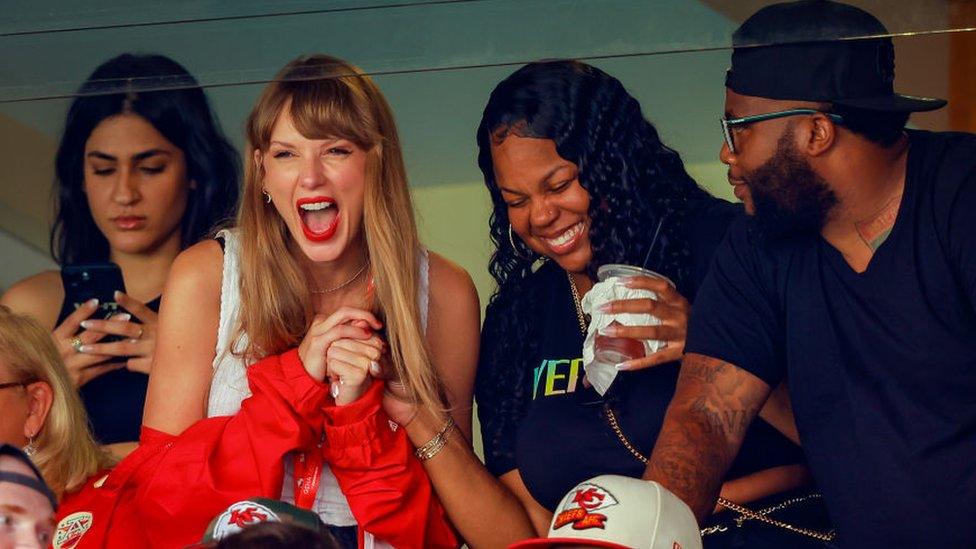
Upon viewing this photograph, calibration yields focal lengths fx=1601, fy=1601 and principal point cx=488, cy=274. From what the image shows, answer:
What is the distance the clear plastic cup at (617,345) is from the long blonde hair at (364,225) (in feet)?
1.21

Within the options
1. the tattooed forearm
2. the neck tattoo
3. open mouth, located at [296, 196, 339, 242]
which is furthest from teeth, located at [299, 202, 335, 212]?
the neck tattoo

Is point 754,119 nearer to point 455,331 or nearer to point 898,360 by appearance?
point 898,360

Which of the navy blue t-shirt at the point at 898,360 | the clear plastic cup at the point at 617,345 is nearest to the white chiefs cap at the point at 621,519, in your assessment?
the navy blue t-shirt at the point at 898,360

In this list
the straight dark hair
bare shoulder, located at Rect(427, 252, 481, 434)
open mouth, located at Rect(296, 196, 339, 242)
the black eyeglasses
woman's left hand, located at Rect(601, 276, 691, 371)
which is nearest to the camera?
the black eyeglasses

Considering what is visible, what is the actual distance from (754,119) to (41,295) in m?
1.78

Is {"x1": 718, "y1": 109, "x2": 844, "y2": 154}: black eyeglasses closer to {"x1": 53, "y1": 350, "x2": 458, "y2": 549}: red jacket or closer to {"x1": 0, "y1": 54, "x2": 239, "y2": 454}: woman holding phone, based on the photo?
{"x1": 53, "y1": 350, "x2": 458, "y2": 549}: red jacket

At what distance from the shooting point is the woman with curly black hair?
3.39 meters

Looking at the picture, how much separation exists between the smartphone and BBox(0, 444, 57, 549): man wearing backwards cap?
151cm

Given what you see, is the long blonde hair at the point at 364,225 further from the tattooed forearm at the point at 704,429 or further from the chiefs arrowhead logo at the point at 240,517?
the chiefs arrowhead logo at the point at 240,517

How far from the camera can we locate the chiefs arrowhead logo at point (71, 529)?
10.7ft

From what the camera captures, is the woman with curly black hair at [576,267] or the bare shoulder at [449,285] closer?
the woman with curly black hair at [576,267]

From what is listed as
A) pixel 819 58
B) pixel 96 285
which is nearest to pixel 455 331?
pixel 96 285

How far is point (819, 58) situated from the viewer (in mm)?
3148

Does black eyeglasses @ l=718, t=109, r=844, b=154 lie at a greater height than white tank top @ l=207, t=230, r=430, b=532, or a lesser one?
greater
